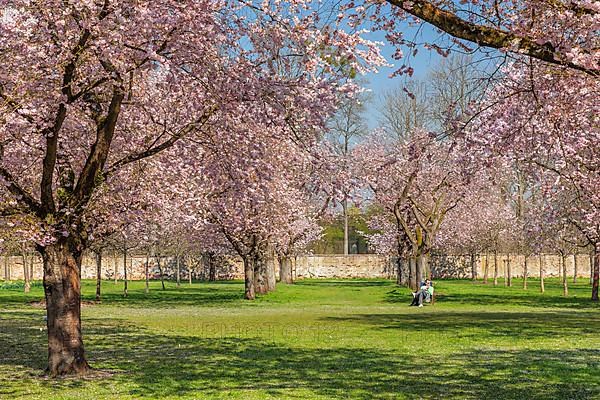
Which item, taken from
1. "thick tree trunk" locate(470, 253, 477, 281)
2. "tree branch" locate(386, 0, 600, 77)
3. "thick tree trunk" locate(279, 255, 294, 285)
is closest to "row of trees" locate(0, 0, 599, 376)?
"tree branch" locate(386, 0, 600, 77)

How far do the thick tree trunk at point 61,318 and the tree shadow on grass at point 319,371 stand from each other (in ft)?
2.93

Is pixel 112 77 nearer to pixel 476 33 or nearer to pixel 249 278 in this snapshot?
pixel 476 33

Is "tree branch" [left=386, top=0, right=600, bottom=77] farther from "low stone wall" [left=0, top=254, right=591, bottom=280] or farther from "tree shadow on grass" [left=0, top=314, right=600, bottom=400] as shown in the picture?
"low stone wall" [left=0, top=254, right=591, bottom=280]

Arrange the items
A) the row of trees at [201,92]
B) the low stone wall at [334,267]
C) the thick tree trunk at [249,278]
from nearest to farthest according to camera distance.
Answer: the row of trees at [201,92]
the thick tree trunk at [249,278]
the low stone wall at [334,267]

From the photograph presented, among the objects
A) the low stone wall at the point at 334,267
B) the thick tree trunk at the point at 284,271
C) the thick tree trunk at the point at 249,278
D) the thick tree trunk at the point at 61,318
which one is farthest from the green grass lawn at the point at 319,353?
the low stone wall at the point at 334,267

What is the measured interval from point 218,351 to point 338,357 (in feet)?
10.7

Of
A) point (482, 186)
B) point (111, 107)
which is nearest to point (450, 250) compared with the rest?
point (482, 186)

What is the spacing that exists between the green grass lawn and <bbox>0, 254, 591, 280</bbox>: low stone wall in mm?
39421

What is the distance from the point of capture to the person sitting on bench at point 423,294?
3741 centimetres

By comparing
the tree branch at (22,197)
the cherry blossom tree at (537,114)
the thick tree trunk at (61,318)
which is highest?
the cherry blossom tree at (537,114)

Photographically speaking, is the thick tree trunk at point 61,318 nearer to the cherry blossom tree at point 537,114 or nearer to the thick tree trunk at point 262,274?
the cherry blossom tree at point 537,114

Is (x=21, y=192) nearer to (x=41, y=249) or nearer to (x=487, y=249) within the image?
(x=41, y=249)

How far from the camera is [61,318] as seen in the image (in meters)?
15.1

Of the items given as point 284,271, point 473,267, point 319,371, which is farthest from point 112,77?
point 473,267
